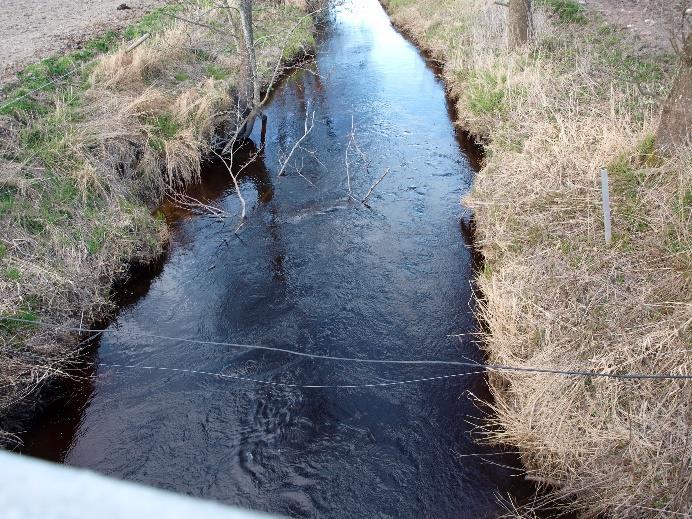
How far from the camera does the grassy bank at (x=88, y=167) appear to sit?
5484mm

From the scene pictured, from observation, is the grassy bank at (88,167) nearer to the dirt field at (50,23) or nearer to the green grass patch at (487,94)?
the dirt field at (50,23)

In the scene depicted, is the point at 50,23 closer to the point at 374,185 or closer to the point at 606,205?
the point at 374,185

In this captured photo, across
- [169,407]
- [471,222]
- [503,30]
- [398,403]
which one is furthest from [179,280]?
[503,30]

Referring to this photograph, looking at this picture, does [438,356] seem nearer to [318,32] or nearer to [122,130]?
[122,130]

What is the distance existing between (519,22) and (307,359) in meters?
8.04

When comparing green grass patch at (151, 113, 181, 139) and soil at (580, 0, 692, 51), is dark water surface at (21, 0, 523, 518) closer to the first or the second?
green grass patch at (151, 113, 181, 139)

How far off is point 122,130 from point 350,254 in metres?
4.07

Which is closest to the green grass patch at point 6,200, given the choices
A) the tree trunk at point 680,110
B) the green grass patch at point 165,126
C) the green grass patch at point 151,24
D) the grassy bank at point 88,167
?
the grassy bank at point 88,167

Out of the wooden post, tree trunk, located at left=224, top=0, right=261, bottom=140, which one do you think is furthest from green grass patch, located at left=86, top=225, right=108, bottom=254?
the wooden post

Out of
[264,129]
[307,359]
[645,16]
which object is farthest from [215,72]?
[645,16]

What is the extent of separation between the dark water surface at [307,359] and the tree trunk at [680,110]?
243cm

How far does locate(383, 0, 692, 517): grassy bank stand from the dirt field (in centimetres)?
838

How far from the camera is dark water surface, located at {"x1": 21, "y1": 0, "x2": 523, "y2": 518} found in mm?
4320

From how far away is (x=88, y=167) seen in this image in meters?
7.30
